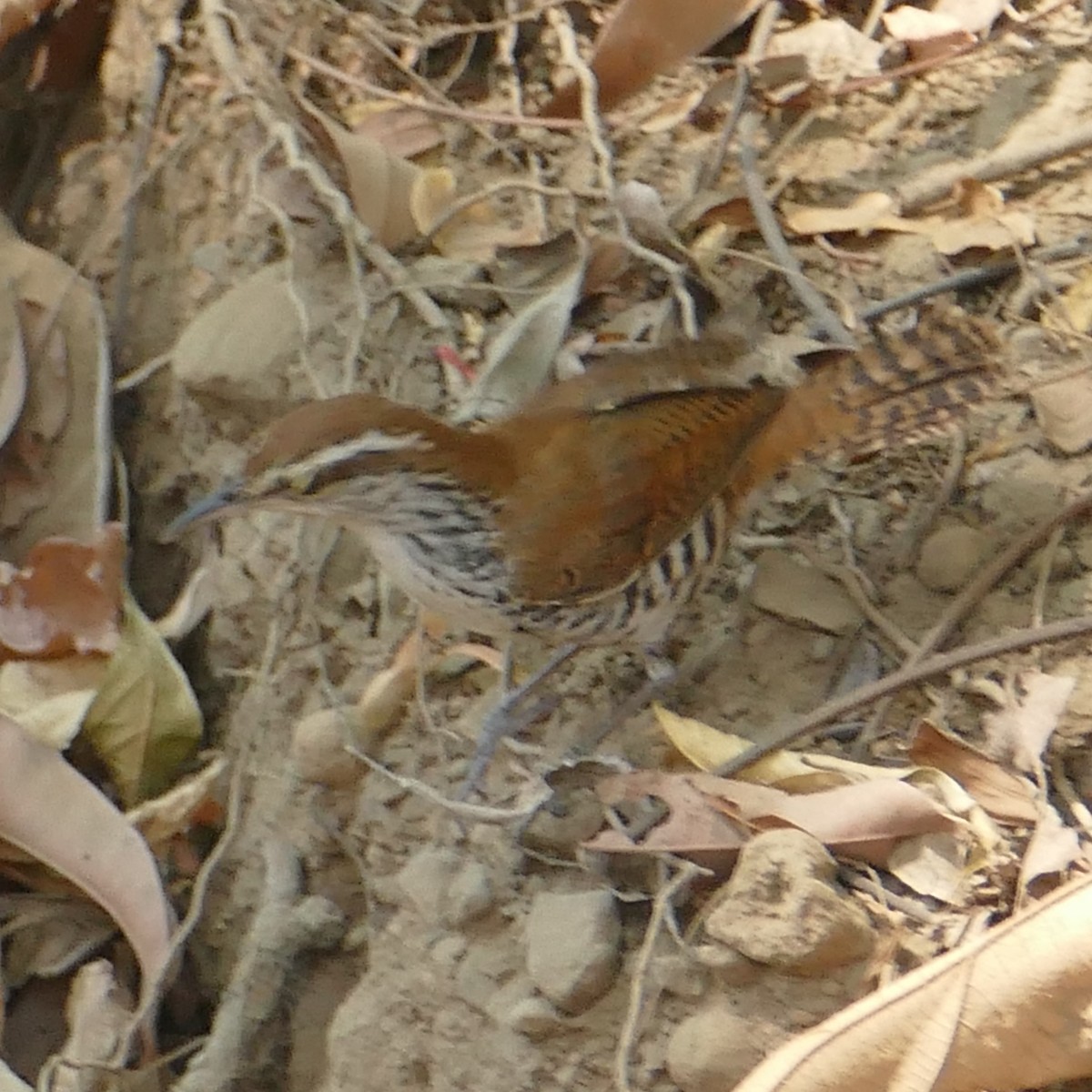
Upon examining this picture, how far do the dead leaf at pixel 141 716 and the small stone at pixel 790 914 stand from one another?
1.36 meters

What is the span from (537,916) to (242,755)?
0.87 meters

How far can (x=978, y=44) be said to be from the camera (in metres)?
2.92

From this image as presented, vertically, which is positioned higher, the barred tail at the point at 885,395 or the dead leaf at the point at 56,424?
the barred tail at the point at 885,395

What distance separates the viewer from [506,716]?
2430 mm

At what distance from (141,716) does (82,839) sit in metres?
0.29

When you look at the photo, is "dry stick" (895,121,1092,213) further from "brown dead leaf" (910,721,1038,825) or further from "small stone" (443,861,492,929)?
"small stone" (443,861,492,929)

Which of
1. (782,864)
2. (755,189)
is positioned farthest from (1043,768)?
(755,189)

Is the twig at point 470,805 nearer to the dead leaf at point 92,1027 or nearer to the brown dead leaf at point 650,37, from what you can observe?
the dead leaf at point 92,1027

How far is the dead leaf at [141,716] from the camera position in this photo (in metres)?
2.74

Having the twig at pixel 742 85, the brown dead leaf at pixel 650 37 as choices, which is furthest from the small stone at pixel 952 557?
the brown dead leaf at pixel 650 37

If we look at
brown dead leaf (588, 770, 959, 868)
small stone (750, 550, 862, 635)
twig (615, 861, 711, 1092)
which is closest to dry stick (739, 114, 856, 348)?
small stone (750, 550, 862, 635)

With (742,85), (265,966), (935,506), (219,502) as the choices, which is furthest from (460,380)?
(265,966)

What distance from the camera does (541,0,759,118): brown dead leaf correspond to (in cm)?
303

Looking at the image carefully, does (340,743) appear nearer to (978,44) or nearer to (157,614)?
(157,614)
